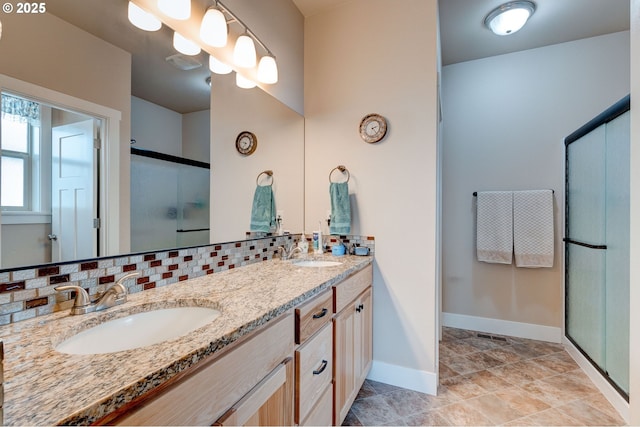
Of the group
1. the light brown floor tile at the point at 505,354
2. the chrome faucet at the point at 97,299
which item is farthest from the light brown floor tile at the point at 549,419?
the chrome faucet at the point at 97,299

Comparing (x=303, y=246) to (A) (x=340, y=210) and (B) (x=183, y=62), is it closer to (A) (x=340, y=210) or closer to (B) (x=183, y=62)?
(A) (x=340, y=210)

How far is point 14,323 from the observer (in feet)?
2.49

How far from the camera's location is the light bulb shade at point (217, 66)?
58.3 inches

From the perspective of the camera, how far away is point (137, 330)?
2.90 ft

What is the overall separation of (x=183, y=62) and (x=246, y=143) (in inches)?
22.6

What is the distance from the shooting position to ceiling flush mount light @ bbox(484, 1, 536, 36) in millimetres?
2105

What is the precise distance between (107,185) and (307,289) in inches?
32.5

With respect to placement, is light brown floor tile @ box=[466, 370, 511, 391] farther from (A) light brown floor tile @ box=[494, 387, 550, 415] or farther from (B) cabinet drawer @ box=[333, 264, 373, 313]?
(B) cabinet drawer @ box=[333, 264, 373, 313]

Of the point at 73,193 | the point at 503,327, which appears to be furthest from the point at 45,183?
the point at 503,327

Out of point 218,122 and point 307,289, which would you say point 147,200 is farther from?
point 307,289

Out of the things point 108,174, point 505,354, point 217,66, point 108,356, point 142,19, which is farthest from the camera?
point 505,354

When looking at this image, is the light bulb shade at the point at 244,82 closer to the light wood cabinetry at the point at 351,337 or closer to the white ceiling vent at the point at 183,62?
the white ceiling vent at the point at 183,62

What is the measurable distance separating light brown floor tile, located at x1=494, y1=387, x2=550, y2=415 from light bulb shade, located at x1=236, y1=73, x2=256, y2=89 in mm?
2507

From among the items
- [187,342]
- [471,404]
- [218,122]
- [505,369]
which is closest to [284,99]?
[218,122]
